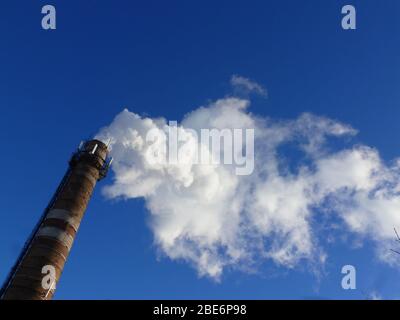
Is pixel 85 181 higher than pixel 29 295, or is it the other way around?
pixel 85 181

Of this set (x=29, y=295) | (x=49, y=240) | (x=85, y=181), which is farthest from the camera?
(x=85, y=181)

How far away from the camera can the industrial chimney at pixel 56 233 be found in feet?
69.9

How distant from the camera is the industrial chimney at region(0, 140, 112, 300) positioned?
69.9 ft

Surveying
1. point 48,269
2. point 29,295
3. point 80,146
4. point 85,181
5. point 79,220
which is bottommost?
point 29,295

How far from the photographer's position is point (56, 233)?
2338 cm
